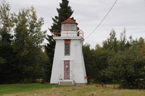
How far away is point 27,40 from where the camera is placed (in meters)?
33.1

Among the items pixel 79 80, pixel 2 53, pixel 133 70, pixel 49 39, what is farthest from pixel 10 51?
pixel 133 70

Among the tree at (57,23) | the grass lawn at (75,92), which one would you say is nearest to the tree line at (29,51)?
the tree at (57,23)

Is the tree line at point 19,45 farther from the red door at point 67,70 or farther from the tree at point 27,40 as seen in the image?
the red door at point 67,70

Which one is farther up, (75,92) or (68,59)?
(68,59)

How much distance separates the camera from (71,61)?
24281 mm

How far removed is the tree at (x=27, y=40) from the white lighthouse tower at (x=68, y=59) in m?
9.40

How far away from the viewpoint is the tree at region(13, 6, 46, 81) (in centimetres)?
3222

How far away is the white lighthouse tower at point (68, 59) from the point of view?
79.0 feet

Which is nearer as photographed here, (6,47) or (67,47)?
(67,47)

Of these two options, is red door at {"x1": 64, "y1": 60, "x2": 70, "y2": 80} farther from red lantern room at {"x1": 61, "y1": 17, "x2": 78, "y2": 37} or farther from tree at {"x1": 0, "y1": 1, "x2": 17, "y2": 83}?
tree at {"x1": 0, "y1": 1, "x2": 17, "y2": 83}

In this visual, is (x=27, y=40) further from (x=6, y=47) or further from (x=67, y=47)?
(x=67, y=47)

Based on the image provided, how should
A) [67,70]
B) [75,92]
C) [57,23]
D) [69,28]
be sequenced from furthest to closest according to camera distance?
[57,23] < [69,28] < [67,70] < [75,92]

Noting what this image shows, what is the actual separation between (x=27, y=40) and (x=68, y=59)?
473 inches

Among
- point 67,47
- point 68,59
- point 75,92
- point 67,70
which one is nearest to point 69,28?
point 67,47
